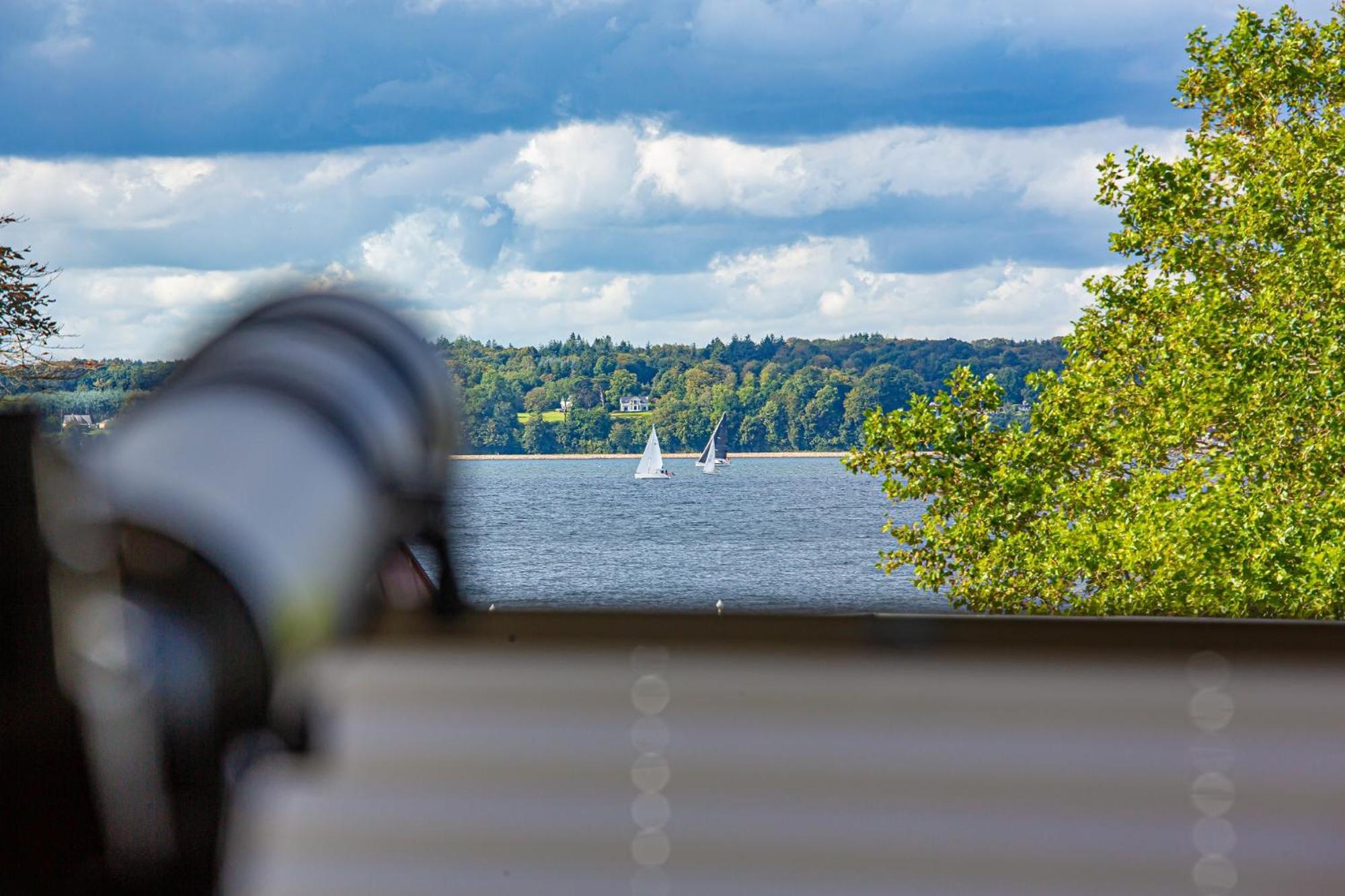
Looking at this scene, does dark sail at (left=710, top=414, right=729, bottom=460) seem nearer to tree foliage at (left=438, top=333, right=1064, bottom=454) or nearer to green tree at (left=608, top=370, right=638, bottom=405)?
tree foliage at (left=438, top=333, right=1064, bottom=454)

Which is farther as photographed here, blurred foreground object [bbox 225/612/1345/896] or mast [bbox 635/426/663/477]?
mast [bbox 635/426/663/477]

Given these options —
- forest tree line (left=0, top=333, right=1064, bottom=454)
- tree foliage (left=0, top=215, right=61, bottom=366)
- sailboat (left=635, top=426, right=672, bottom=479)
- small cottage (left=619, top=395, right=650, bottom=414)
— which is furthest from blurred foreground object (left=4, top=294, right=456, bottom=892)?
sailboat (left=635, top=426, right=672, bottom=479)

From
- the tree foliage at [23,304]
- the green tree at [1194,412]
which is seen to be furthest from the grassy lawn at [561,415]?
the green tree at [1194,412]

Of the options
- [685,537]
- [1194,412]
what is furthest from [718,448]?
[1194,412]

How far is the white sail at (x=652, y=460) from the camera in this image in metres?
48.6

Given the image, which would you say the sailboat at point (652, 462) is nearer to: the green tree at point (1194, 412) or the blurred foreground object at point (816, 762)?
the green tree at point (1194, 412)

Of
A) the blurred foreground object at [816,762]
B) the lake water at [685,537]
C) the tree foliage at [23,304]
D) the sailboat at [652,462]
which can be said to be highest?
the tree foliage at [23,304]

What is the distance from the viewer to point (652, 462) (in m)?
55.1

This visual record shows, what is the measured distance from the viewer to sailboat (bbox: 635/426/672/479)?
48.6 m

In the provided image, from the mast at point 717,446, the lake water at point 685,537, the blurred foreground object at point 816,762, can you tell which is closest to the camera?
the blurred foreground object at point 816,762

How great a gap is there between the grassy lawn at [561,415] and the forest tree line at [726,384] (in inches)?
5.7

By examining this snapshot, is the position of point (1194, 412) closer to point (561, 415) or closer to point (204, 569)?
point (204, 569)

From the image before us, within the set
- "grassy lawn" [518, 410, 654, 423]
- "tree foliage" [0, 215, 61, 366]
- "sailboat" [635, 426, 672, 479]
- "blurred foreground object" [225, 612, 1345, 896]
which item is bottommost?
"sailboat" [635, 426, 672, 479]

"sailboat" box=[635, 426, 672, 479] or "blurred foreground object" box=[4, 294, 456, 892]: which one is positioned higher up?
"blurred foreground object" box=[4, 294, 456, 892]
